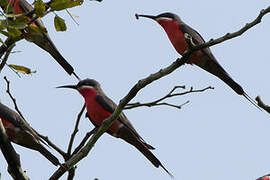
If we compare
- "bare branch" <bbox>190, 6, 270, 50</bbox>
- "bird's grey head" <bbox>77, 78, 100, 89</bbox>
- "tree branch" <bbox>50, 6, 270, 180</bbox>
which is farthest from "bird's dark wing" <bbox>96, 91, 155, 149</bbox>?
"bare branch" <bbox>190, 6, 270, 50</bbox>

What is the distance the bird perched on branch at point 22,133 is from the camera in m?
5.27

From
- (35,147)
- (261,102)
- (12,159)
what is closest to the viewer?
(261,102)

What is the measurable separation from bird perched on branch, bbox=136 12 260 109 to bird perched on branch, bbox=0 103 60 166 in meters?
1.75

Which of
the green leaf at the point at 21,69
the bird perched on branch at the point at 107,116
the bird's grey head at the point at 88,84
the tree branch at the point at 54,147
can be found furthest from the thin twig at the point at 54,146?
the bird's grey head at the point at 88,84

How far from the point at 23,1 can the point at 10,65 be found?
9.38 feet

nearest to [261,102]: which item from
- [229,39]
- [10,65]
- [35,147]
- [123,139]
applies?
[229,39]

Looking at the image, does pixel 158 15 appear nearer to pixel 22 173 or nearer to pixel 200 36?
pixel 200 36

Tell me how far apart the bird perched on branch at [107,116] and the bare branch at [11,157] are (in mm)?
1942

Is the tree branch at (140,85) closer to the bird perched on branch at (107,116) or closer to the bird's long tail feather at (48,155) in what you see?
the bird's long tail feather at (48,155)

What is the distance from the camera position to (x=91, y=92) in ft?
24.1

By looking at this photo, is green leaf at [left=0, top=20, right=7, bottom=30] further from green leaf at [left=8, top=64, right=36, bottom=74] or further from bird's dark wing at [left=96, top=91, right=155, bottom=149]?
bird's dark wing at [left=96, top=91, right=155, bottom=149]

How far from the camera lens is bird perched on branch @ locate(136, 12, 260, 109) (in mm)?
6158

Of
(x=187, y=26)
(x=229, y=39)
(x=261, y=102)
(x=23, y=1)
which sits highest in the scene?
(x=23, y=1)

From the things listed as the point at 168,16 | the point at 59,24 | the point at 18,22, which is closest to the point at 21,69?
the point at 59,24
